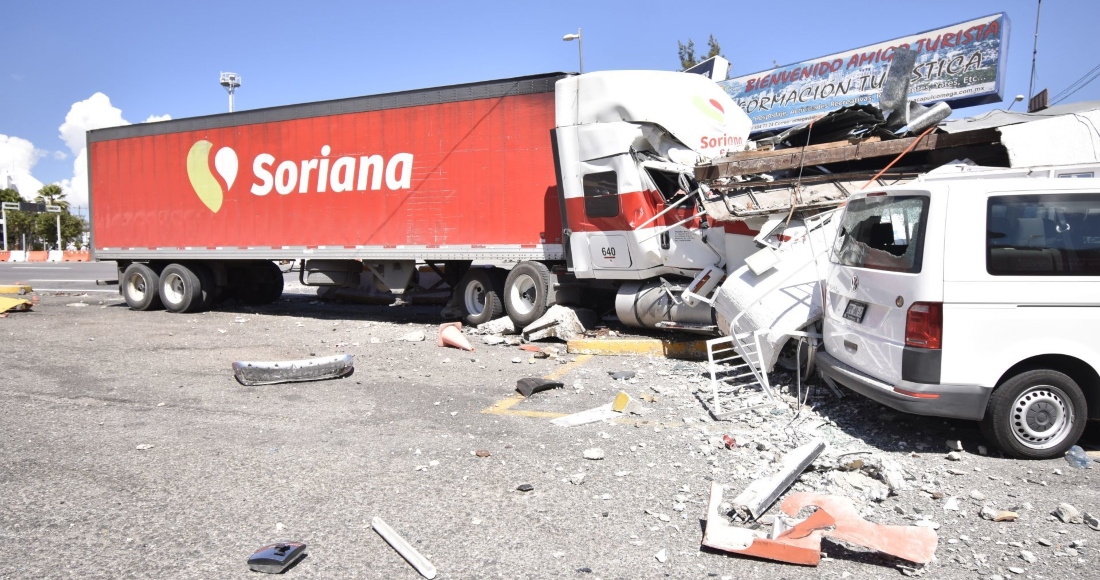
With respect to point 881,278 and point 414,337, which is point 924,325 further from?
point 414,337

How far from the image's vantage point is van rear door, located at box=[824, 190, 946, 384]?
4664 millimetres

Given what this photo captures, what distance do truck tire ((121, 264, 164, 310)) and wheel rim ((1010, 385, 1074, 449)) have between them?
15148 mm

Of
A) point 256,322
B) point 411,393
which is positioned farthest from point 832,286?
point 256,322

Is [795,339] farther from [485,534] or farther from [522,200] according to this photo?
[522,200]

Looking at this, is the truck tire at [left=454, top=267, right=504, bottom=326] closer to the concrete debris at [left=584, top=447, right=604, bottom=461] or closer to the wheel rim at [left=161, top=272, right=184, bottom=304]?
the concrete debris at [left=584, top=447, right=604, bottom=461]

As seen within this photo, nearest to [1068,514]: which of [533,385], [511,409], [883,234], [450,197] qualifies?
[883,234]

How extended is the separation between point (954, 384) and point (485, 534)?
3.12 m

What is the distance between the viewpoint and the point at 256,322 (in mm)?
13258

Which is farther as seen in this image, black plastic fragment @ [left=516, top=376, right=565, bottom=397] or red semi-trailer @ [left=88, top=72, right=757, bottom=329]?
red semi-trailer @ [left=88, top=72, right=757, bottom=329]

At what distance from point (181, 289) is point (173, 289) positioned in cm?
22

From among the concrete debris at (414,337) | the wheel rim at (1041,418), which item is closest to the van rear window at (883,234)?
the wheel rim at (1041,418)

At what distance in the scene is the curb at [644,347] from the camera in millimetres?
8773

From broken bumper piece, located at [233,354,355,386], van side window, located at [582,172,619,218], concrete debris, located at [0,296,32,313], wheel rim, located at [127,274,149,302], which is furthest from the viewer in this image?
wheel rim, located at [127,274,149,302]

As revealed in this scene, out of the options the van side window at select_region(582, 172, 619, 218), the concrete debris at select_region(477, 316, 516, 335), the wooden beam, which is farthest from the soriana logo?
the wooden beam
